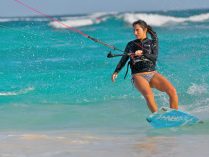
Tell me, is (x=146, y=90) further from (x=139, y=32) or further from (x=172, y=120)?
(x=139, y=32)

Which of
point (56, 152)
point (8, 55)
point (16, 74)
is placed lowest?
point (56, 152)

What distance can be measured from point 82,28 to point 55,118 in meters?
23.3

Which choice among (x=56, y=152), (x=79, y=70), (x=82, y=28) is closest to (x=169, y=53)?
(x=79, y=70)

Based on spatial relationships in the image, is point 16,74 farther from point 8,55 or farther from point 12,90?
point 8,55

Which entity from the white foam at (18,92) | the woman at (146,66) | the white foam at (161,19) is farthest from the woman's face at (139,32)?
the white foam at (161,19)

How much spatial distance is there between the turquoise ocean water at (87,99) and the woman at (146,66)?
16.4 inches

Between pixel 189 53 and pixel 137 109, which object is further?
pixel 189 53

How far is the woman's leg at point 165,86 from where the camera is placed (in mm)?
7750

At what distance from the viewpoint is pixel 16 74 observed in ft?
47.3

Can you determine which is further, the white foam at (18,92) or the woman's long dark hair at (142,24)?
the white foam at (18,92)

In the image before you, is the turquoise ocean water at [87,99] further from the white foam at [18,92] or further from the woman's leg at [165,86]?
the woman's leg at [165,86]

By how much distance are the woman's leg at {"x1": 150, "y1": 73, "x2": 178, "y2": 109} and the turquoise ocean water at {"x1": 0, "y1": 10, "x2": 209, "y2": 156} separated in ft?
1.25

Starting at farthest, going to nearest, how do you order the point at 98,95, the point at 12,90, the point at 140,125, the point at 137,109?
the point at 12,90 < the point at 98,95 < the point at 137,109 < the point at 140,125

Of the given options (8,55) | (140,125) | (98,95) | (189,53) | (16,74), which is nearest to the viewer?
(140,125)
